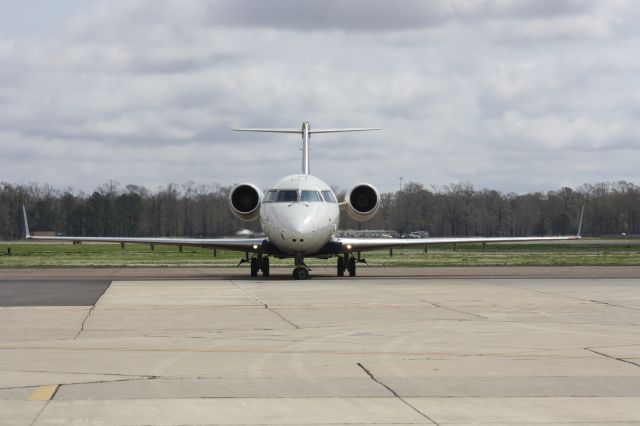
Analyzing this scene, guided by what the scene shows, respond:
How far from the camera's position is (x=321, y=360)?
455 inches

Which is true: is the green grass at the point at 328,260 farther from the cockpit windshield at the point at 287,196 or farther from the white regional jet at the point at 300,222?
the cockpit windshield at the point at 287,196

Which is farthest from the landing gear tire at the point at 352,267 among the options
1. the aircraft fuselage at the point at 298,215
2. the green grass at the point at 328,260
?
the green grass at the point at 328,260

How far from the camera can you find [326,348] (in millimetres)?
12719

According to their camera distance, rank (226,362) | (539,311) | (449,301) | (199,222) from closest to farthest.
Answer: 1. (226,362)
2. (539,311)
3. (449,301)
4. (199,222)

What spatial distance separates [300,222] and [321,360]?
18997 millimetres

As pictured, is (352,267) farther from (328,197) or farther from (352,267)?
(328,197)

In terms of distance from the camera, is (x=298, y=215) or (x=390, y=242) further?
(x=390, y=242)

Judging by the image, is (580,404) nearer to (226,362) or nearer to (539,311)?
(226,362)

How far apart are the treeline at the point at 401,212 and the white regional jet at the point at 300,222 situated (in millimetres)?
39306

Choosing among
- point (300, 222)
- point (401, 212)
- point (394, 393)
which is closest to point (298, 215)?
point (300, 222)

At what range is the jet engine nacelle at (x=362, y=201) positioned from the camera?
35000 millimetres

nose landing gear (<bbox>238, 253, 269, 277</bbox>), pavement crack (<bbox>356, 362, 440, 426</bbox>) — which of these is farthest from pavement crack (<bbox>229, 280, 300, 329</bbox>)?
nose landing gear (<bbox>238, 253, 269, 277</bbox>)

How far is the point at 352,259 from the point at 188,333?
20.7m

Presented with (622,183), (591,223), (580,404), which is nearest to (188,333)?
(580,404)
